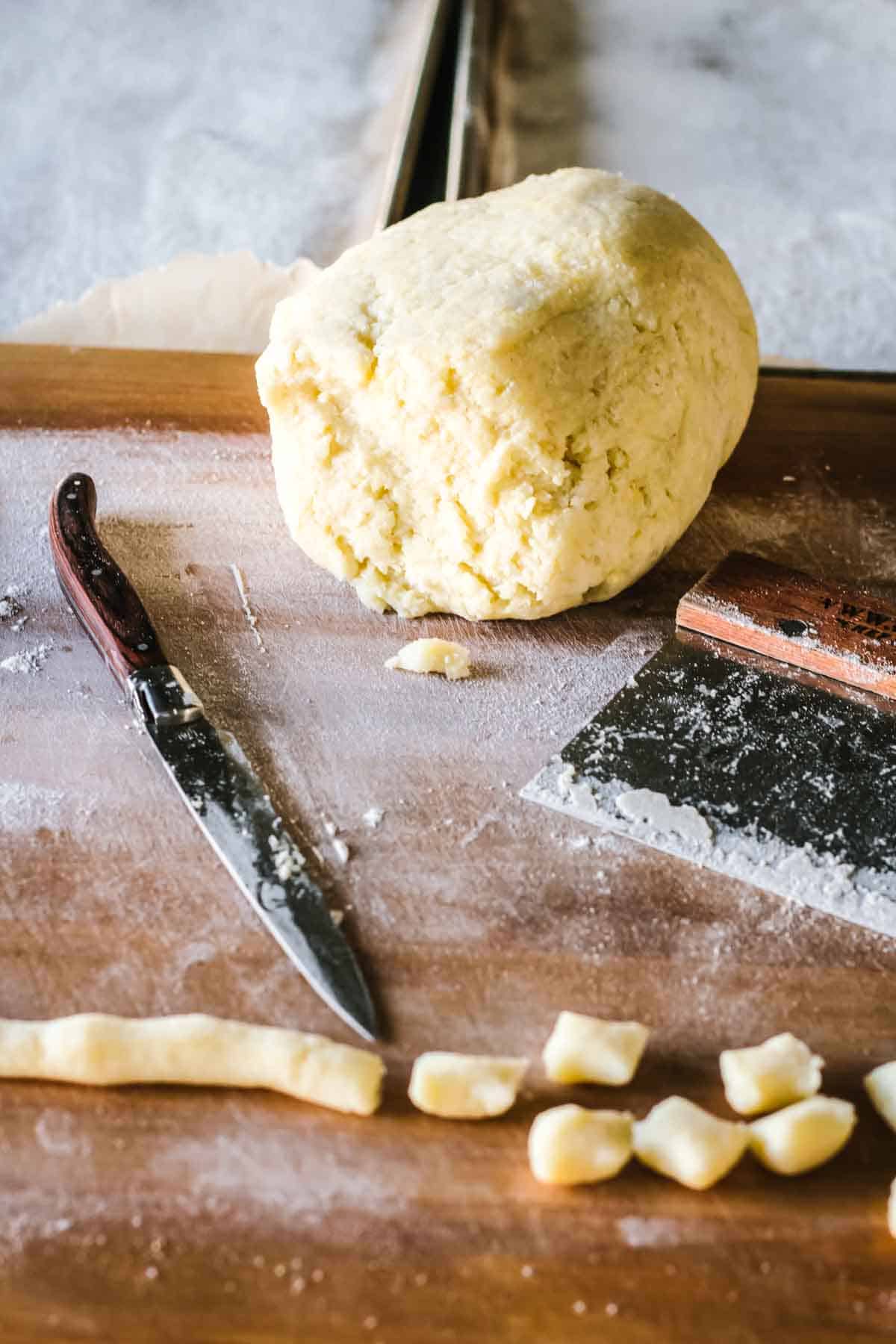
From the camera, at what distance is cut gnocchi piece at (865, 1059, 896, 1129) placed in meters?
1.07

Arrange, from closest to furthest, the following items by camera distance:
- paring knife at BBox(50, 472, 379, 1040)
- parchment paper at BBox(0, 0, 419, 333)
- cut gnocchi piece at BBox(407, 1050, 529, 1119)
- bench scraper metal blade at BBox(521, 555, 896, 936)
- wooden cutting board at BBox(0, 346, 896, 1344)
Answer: wooden cutting board at BBox(0, 346, 896, 1344) → cut gnocchi piece at BBox(407, 1050, 529, 1119) → paring knife at BBox(50, 472, 379, 1040) → bench scraper metal blade at BBox(521, 555, 896, 936) → parchment paper at BBox(0, 0, 419, 333)

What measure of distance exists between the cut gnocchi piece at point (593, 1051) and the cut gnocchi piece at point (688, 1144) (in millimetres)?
53

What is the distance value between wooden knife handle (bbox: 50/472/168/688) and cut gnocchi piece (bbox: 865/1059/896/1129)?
2.95ft

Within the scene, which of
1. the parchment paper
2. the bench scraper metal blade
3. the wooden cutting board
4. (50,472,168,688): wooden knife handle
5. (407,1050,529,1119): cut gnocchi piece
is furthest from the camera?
the parchment paper

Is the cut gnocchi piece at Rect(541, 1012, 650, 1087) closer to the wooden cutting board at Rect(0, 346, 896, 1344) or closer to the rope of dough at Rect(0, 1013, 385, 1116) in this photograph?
the wooden cutting board at Rect(0, 346, 896, 1344)

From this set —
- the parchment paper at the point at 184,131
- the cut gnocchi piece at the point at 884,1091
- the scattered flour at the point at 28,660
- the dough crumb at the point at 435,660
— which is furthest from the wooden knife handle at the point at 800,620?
the parchment paper at the point at 184,131

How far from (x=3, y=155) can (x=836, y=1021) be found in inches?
115

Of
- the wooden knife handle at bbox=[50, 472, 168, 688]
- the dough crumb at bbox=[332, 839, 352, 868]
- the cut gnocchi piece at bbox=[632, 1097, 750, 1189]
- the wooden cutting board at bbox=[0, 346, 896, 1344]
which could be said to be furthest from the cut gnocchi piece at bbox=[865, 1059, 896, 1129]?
the wooden knife handle at bbox=[50, 472, 168, 688]

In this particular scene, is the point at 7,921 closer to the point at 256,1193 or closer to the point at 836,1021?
the point at 256,1193

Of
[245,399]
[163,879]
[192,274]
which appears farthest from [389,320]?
[192,274]

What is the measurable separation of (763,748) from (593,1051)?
486 millimetres

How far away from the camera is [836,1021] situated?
1161 millimetres

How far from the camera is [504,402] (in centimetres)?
150

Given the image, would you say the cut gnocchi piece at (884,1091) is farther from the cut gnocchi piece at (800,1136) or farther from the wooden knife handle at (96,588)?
the wooden knife handle at (96,588)
